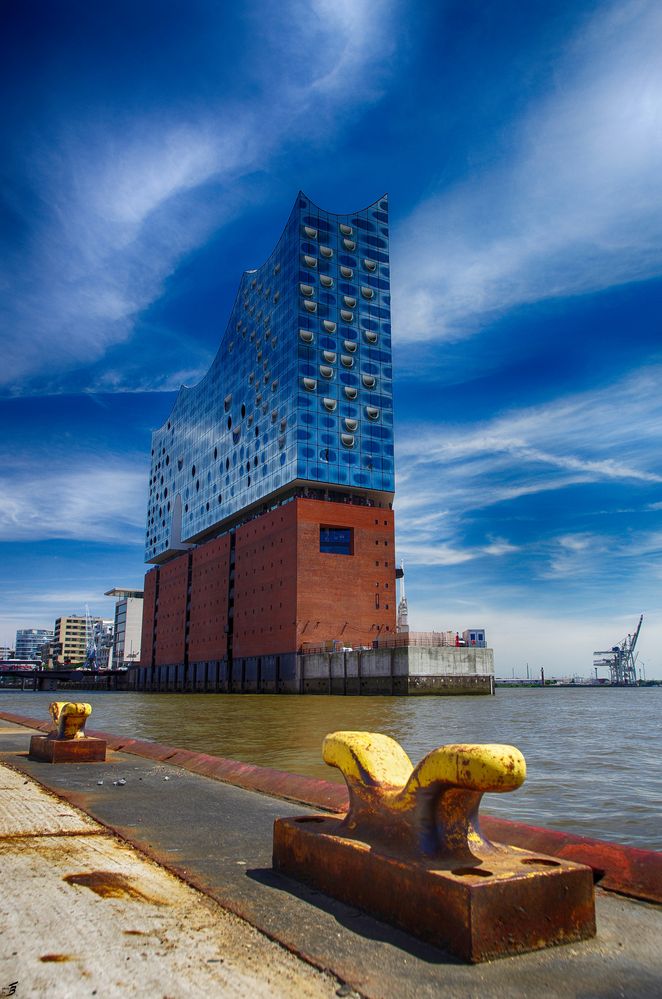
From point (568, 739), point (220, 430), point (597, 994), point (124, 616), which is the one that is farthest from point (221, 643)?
point (124, 616)

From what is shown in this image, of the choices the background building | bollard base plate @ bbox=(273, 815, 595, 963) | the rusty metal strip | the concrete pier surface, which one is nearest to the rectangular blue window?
the rusty metal strip

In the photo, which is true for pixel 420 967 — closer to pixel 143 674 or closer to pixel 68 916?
pixel 68 916

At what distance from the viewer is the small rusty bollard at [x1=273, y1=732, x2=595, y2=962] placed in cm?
291

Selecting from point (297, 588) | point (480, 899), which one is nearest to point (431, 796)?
point (480, 899)

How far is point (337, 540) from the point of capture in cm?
7744

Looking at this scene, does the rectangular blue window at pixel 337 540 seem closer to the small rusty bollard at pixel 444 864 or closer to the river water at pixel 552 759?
the river water at pixel 552 759

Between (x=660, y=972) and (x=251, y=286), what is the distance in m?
99.3

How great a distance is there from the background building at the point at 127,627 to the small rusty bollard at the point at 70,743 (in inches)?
6892

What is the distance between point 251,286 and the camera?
96500 millimetres

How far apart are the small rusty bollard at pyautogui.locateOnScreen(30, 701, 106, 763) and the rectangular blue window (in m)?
66.1

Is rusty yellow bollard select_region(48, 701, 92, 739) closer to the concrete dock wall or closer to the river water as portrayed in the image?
the river water

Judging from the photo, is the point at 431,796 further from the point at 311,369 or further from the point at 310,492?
the point at 311,369

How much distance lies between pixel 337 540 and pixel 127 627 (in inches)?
4819

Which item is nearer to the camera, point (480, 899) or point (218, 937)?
point (480, 899)
